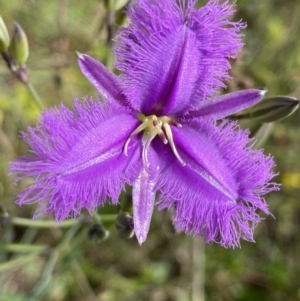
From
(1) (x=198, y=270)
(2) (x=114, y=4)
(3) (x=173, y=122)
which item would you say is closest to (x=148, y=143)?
(3) (x=173, y=122)

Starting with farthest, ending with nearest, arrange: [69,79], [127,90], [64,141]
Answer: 1. [69,79]
2. [127,90]
3. [64,141]

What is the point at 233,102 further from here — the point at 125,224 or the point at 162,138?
the point at 125,224

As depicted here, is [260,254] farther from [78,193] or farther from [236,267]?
[78,193]

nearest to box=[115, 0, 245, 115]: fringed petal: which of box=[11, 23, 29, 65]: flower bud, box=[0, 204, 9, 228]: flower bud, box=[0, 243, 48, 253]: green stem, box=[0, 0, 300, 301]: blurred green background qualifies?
box=[11, 23, 29, 65]: flower bud

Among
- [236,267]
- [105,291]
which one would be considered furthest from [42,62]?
[236,267]

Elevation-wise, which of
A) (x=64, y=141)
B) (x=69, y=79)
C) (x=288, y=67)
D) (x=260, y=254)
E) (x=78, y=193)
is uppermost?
(x=64, y=141)

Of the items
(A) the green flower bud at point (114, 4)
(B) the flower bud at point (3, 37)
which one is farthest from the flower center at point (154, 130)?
(B) the flower bud at point (3, 37)
